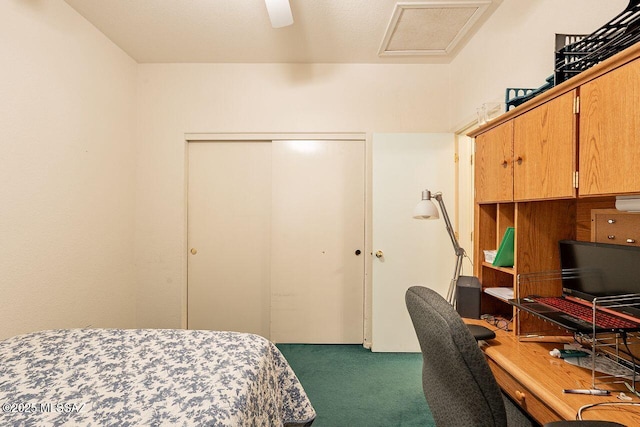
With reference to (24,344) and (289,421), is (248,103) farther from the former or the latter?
(289,421)

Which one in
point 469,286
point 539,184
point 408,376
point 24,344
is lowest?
point 408,376

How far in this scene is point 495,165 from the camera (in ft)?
5.43

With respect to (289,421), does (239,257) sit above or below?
above

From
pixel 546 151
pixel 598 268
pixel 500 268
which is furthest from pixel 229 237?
pixel 598 268

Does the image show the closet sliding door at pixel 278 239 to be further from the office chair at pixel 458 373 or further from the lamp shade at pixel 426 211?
the office chair at pixel 458 373

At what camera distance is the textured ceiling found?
2.22m

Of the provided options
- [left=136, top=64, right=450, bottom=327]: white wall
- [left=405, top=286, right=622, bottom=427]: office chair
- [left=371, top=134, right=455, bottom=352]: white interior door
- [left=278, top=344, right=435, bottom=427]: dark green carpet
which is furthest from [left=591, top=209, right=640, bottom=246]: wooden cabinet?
[left=136, top=64, right=450, bottom=327]: white wall

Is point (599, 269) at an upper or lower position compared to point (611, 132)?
lower

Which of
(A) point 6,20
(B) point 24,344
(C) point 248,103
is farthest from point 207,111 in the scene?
(B) point 24,344

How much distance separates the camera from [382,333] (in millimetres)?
2912

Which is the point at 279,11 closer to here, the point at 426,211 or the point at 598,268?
the point at 426,211

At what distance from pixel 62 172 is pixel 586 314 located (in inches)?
120

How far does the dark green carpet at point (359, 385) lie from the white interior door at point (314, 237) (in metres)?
0.21

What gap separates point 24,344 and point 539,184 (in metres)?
2.42
